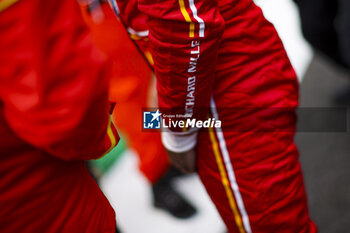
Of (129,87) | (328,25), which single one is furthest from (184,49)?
(328,25)

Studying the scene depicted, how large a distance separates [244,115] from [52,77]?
49cm

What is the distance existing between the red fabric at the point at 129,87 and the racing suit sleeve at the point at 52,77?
0.91 m

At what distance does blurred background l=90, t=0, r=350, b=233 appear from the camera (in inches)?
59.5

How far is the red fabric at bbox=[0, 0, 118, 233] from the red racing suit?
22cm

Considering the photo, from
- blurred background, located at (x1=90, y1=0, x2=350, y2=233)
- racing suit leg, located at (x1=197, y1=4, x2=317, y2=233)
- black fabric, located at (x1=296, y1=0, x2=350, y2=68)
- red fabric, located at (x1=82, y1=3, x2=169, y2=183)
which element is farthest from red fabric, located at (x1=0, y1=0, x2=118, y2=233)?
black fabric, located at (x1=296, y1=0, x2=350, y2=68)

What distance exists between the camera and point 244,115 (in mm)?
873

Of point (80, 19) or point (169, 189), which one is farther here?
point (169, 189)

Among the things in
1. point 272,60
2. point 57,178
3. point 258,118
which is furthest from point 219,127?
point 57,178

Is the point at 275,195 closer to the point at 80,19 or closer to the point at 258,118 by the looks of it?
the point at 258,118

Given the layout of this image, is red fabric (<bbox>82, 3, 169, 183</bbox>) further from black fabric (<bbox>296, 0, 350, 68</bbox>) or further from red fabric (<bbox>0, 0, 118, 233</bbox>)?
red fabric (<bbox>0, 0, 118, 233</bbox>)

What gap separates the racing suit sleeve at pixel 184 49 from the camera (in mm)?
701

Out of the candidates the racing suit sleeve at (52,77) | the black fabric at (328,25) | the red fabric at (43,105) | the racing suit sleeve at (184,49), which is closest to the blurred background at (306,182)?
the black fabric at (328,25)

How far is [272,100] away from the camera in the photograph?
885 millimetres

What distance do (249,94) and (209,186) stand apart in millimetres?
274
